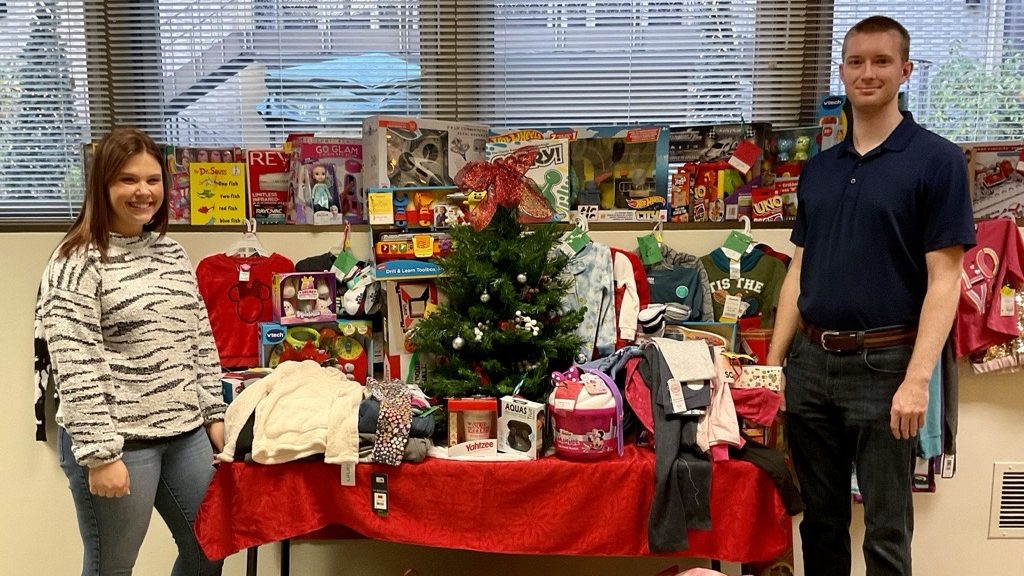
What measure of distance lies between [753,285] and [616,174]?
1.93 feet

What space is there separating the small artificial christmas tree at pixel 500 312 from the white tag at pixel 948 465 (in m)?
1.31

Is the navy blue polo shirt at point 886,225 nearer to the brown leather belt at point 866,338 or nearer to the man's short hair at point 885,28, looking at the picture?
the brown leather belt at point 866,338

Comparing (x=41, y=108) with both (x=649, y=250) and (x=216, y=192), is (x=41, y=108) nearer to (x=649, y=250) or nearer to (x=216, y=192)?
(x=216, y=192)

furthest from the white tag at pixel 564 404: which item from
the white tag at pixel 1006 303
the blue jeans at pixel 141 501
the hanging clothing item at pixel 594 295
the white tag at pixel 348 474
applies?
the white tag at pixel 1006 303

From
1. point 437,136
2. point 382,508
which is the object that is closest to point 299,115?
point 437,136

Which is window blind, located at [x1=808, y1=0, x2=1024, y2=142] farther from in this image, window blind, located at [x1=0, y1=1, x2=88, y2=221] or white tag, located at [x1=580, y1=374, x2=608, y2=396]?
window blind, located at [x1=0, y1=1, x2=88, y2=221]

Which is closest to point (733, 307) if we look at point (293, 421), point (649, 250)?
point (649, 250)

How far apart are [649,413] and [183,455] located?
1.20 meters

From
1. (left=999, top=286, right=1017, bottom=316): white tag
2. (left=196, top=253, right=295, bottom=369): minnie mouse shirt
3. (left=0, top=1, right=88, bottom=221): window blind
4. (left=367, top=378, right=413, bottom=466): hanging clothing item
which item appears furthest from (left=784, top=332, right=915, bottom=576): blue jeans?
(left=0, top=1, right=88, bottom=221): window blind

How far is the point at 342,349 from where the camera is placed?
7.45 feet

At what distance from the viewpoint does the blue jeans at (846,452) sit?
169 cm

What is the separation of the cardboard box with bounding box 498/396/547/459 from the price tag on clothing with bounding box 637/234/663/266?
0.69m

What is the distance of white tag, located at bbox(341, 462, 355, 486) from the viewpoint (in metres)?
1.84

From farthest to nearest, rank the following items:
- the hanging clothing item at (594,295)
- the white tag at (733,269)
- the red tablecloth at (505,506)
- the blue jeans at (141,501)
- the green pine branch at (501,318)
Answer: the white tag at (733,269)
the hanging clothing item at (594,295)
the green pine branch at (501,318)
the red tablecloth at (505,506)
the blue jeans at (141,501)
